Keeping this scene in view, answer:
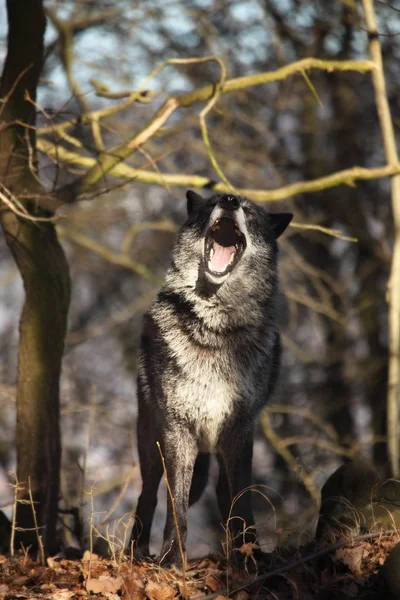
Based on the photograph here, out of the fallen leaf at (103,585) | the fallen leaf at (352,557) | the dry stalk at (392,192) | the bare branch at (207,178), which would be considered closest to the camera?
the fallen leaf at (103,585)

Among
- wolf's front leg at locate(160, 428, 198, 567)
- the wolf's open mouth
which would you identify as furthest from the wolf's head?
wolf's front leg at locate(160, 428, 198, 567)

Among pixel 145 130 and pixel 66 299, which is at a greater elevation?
pixel 145 130

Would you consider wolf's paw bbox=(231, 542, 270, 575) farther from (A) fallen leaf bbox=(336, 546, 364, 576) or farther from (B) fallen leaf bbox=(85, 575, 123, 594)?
(B) fallen leaf bbox=(85, 575, 123, 594)

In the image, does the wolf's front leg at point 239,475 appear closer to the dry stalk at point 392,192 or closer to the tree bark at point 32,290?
the tree bark at point 32,290

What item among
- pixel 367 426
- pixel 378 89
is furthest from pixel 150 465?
pixel 367 426

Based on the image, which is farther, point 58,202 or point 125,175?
→ point 125,175

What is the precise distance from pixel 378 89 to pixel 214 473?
1073 centimetres

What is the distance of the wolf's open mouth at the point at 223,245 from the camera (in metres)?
5.54

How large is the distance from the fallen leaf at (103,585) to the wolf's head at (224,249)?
1.97m

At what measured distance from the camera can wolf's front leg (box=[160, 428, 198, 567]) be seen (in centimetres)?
514

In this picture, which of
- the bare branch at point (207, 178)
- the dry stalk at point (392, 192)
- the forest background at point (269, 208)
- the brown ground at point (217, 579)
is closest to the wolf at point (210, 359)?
the brown ground at point (217, 579)

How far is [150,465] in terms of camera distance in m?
5.88

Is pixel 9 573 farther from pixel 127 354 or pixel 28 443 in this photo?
pixel 127 354

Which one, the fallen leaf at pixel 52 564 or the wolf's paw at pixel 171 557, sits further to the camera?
the fallen leaf at pixel 52 564
